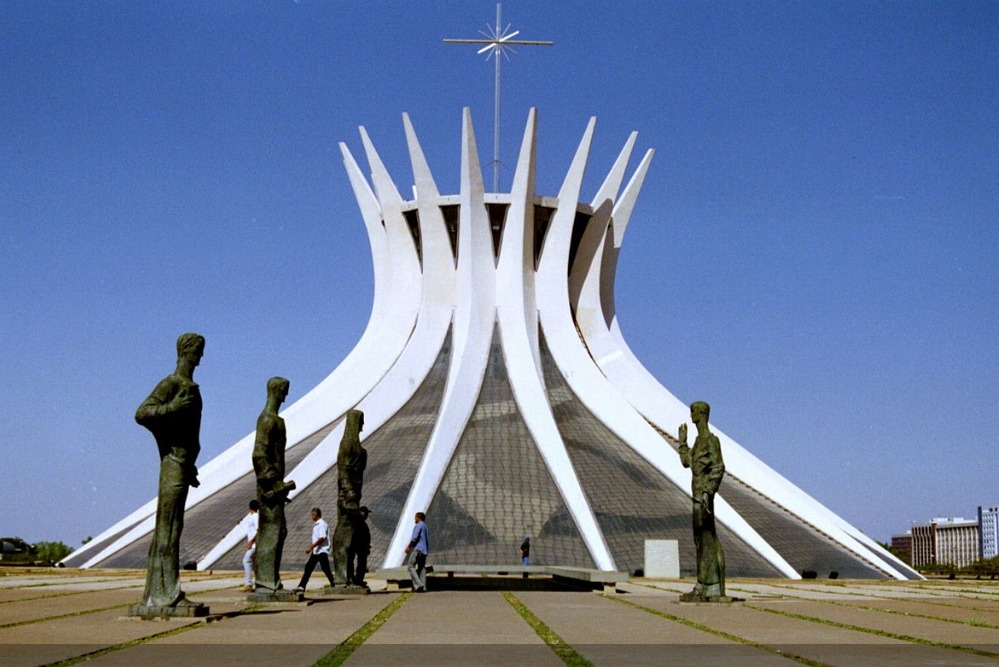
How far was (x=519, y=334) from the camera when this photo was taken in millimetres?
35625

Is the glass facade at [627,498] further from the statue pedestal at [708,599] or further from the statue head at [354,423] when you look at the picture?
the statue pedestal at [708,599]

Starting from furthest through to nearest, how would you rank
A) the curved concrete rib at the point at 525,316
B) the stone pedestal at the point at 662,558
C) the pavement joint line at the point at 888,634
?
the curved concrete rib at the point at 525,316, the stone pedestal at the point at 662,558, the pavement joint line at the point at 888,634

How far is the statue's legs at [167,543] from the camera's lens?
36.6 ft

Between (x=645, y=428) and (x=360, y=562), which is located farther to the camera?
(x=645, y=428)

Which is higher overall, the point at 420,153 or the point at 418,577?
the point at 420,153

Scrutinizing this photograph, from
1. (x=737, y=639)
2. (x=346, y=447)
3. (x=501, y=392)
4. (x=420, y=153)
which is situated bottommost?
(x=737, y=639)

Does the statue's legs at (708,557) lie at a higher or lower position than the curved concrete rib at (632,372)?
lower

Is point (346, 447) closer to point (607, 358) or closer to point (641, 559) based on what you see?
point (641, 559)

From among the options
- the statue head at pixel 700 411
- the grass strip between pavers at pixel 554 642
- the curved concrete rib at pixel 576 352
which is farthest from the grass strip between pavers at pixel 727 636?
the curved concrete rib at pixel 576 352

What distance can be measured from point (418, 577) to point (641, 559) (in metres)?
11.2

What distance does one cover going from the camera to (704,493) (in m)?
15.7

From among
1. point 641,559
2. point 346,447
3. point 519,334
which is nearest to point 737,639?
point 346,447

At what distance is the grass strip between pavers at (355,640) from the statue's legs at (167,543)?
1892 millimetres

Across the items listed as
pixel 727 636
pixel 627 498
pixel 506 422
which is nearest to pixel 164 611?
pixel 727 636
